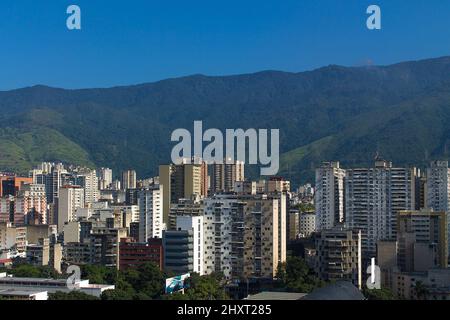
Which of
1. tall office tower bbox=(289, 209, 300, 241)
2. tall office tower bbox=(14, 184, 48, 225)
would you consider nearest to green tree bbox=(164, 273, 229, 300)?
tall office tower bbox=(289, 209, 300, 241)

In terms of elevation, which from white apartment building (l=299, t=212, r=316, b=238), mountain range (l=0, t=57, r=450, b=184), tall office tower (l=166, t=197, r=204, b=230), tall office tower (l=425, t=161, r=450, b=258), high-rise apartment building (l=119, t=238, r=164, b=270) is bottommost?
high-rise apartment building (l=119, t=238, r=164, b=270)

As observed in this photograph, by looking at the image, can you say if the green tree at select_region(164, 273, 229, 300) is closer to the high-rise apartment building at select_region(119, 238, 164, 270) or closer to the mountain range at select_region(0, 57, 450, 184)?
the high-rise apartment building at select_region(119, 238, 164, 270)

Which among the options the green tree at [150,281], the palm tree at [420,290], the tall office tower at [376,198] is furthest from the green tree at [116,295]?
the tall office tower at [376,198]

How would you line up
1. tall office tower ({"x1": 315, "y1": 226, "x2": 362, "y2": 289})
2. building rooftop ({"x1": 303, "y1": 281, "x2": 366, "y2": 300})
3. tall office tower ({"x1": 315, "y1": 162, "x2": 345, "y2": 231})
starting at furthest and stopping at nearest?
tall office tower ({"x1": 315, "y1": 162, "x2": 345, "y2": 231})
tall office tower ({"x1": 315, "y1": 226, "x2": 362, "y2": 289})
building rooftop ({"x1": 303, "y1": 281, "x2": 366, "y2": 300})

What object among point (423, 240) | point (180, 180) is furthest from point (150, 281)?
point (180, 180)

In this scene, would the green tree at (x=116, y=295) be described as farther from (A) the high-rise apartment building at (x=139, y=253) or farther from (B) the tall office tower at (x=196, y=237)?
(B) the tall office tower at (x=196, y=237)

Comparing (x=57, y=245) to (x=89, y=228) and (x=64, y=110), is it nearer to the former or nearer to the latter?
(x=89, y=228)
